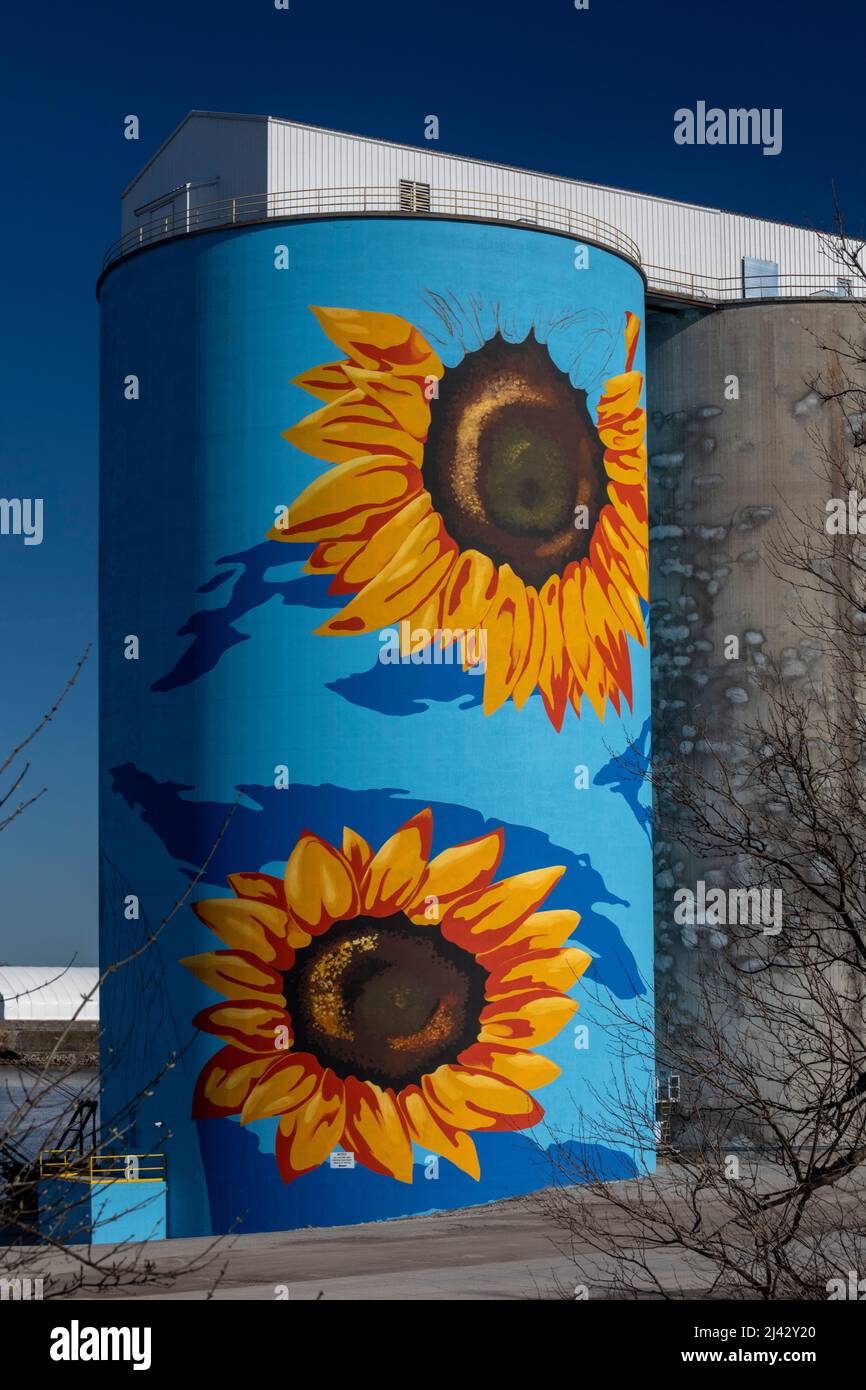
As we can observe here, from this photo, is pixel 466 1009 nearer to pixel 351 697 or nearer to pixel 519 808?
pixel 519 808

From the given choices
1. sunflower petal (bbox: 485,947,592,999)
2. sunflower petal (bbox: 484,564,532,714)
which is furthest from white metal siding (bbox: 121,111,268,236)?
sunflower petal (bbox: 485,947,592,999)

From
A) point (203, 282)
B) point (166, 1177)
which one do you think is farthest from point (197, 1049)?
point (203, 282)

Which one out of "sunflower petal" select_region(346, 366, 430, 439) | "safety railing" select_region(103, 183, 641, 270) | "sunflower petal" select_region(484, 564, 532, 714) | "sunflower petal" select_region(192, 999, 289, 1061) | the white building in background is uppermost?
"safety railing" select_region(103, 183, 641, 270)

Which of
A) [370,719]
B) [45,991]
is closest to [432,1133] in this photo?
[370,719]

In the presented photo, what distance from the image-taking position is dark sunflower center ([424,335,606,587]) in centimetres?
3872

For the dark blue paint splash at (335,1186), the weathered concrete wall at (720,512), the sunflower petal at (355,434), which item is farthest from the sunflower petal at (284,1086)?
the sunflower petal at (355,434)

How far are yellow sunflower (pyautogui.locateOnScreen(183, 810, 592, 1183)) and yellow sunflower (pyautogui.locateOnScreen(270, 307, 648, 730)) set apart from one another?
4.28 meters

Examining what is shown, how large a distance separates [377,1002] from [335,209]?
18.6 m

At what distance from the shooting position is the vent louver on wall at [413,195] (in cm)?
4494

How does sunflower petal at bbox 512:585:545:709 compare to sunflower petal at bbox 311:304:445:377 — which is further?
sunflower petal at bbox 512:585:545:709

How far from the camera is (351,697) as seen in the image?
125 ft

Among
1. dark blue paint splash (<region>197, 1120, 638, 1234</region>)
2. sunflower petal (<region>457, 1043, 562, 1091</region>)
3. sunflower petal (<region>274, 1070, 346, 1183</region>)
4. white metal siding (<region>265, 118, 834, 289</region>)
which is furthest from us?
white metal siding (<region>265, 118, 834, 289</region>)

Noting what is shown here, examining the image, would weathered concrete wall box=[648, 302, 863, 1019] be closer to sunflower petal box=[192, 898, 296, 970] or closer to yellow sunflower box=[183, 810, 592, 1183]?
yellow sunflower box=[183, 810, 592, 1183]
